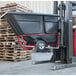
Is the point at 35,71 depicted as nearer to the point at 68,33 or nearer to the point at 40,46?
the point at 40,46

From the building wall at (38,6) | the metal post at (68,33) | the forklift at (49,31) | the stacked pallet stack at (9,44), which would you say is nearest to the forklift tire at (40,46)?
the forklift at (49,31)

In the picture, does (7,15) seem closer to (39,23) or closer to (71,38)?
(39,23)

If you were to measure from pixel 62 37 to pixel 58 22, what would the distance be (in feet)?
1.59

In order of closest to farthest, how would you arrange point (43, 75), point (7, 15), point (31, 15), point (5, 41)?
point (43, 75), point (7, 15), point (31, 15), point (5, 41)

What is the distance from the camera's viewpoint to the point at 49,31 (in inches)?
186

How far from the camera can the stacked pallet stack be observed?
6.70 meters

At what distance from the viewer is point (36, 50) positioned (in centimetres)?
464

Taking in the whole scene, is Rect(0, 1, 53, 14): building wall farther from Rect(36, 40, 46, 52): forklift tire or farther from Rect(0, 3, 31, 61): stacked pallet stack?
Rect(36, 40, 46, 52): forklift tire

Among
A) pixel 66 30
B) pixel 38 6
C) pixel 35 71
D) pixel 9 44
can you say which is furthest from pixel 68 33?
pixel 38 6

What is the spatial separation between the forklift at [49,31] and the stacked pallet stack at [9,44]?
195 centimetres

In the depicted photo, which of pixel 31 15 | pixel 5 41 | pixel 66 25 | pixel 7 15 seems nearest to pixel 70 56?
pixel 66 25

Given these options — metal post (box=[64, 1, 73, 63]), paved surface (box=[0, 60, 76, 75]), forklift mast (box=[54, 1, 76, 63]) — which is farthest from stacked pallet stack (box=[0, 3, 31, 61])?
metal post (box=[64, 1, 73, 63])

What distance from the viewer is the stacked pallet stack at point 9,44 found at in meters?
6.70

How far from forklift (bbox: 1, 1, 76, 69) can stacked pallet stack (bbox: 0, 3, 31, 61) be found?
1.95 m
